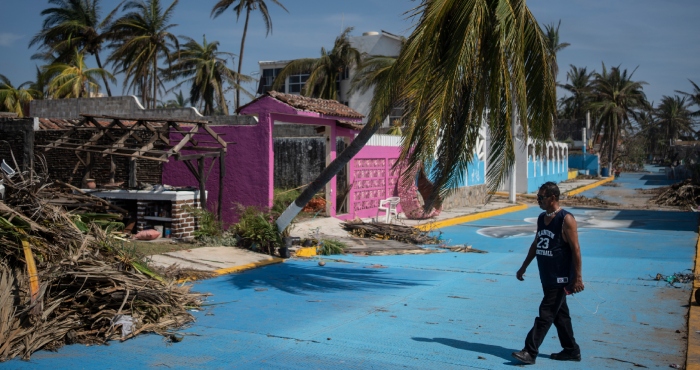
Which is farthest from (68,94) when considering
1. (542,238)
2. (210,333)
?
(542,238)

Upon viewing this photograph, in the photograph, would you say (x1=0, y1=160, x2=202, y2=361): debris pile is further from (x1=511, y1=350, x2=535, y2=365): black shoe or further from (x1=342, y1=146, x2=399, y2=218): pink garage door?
(x1=342, y1=146, x2=399, y2=218): pink garage door

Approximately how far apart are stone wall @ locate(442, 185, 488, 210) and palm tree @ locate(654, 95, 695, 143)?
73081mm

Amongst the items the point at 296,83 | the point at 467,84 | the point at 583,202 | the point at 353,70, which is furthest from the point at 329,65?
the point at 467,84

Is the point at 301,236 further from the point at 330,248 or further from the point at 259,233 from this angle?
the point at 259,233

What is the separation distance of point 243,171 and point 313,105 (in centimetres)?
246

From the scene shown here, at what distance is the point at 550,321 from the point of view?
21.1ft

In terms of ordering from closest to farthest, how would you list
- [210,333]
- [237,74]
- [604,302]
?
[210,333] < [604,302] < [237,74]

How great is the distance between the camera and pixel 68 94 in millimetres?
27688

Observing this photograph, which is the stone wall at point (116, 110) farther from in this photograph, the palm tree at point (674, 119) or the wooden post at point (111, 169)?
the palm tree at point (674, 119)

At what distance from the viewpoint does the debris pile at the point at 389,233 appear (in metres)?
16.1

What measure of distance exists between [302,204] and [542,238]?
6.21 m

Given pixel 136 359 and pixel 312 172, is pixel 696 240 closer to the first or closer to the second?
pixel 312 172

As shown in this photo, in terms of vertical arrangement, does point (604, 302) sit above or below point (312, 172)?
below

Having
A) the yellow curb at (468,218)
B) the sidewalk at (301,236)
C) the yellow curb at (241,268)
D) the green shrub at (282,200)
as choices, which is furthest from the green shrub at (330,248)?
the yellow curb at (468,218)
